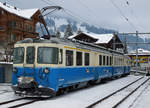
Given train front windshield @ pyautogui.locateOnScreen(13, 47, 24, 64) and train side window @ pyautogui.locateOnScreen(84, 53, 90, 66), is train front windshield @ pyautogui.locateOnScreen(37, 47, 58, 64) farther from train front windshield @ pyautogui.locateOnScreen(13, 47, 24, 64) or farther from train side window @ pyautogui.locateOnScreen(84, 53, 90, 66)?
train side window @ pyautogui.locateOnScreen(84, 53, 90, 66)

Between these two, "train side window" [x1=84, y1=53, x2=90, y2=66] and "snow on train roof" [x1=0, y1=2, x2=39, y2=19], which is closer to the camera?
"train side window" [x1=84, y1=53, x2=90, y2=66]

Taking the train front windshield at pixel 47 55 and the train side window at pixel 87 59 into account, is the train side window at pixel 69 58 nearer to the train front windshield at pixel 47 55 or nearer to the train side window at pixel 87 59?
the train front windshield at pixel 47 55

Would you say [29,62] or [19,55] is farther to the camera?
[19,55]

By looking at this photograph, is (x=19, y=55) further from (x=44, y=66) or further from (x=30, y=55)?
(x=44, y=66)

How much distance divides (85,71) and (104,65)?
4453 mm

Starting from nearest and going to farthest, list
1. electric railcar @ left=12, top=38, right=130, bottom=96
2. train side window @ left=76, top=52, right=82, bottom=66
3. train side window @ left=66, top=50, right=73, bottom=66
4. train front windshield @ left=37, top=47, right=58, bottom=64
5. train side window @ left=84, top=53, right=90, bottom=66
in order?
1. electric railcar @ left=12, top=38, right=130, bottom=96
2. train front windshield @ left=37, top=47, right=58, bottom=64
3. train side window @ left=66, top=50, right=73, bottom=66
4. train side window @ left=76, top=52, right=82, bottom=66
5. train side window @ left=84, top=53, right=90, bottom=66

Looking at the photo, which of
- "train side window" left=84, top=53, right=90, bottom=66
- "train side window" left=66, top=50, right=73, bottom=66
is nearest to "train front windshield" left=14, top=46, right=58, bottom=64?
"train side window" left=66, top=50, right=73, bottom=66

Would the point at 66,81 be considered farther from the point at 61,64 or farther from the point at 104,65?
the point at 104,65

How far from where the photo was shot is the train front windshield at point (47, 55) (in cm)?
1037

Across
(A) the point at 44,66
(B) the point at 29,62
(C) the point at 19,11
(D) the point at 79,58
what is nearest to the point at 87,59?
(D) the point at 79,58

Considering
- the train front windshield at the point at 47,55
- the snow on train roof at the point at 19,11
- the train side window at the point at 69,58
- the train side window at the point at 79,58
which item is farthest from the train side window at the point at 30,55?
the snow on train roof at the point at 19,11

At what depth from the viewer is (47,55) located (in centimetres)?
1047

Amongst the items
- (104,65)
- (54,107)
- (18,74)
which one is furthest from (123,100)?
(104,65)

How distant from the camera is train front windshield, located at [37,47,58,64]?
408 inches
